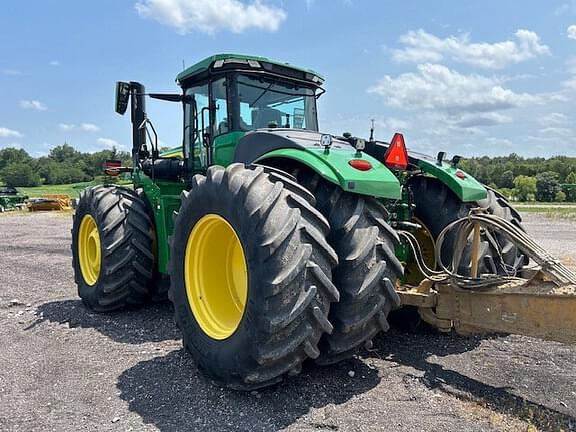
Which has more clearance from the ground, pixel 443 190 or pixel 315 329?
pixel 443 190

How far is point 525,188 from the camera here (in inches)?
1598

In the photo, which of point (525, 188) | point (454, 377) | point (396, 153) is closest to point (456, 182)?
point (396, 153)

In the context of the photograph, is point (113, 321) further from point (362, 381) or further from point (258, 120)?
point (362, 381)

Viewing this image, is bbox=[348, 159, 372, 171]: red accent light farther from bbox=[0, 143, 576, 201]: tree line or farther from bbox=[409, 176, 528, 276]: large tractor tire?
bbox=[0, 143, 576, 201]: tree line

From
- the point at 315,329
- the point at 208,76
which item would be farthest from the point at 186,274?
the point at 208,76

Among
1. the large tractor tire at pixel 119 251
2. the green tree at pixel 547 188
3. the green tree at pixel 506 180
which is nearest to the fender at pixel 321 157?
the large tractor tire at pixel 119 251

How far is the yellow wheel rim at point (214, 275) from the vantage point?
377cm

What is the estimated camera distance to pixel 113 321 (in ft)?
17.8

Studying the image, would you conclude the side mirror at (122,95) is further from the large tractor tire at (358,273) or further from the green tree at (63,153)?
the green tree at (63,153)

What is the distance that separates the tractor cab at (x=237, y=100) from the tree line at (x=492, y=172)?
13368 millimetres

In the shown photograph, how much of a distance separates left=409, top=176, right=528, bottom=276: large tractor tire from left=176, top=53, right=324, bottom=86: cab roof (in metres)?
1.68

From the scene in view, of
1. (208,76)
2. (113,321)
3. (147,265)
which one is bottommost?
(113,321)

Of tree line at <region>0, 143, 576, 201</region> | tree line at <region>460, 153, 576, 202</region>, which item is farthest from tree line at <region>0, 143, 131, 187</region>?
tree line at <region>460, 153, 576, 202</region>

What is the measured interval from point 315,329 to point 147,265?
3.13 meters
